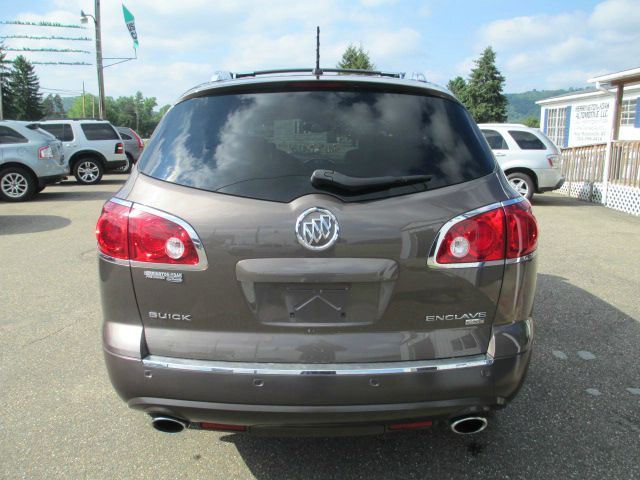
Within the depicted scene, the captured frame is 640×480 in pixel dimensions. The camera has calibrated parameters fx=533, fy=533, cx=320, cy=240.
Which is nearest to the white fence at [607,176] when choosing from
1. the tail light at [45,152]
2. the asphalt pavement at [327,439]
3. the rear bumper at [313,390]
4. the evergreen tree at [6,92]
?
the asphalt pavement at [327,439]

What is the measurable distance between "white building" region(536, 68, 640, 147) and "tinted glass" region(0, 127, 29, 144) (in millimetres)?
17253

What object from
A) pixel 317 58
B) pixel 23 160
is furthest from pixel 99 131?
pixel 317 58

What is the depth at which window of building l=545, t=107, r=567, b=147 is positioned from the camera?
27344mm

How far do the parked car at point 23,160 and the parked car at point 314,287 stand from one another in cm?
1155

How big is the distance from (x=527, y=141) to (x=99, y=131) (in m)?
12.4

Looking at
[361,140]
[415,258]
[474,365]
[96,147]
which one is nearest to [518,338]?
[474,365]

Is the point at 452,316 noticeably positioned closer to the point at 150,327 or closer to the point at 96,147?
the point at 150,327

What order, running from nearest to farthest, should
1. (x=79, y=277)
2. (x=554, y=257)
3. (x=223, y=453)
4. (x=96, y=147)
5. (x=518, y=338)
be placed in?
(x=518, y=338) < (x=223, y=453) < (x=79, y=277) < (x=554, y=257) < (x=96, y=147)

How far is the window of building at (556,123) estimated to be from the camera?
27344 millimetres

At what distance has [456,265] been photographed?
211cm

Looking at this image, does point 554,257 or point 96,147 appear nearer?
point 554,257

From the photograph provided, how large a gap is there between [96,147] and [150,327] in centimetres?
1563

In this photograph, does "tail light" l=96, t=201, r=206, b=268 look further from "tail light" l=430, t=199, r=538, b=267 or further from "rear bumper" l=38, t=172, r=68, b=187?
"rear bumper" l=38, t=172, r=68, b=187

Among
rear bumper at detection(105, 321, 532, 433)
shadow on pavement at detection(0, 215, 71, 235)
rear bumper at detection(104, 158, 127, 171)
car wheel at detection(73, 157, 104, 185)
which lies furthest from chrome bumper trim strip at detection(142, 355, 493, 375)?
car wheel at detection(73, 157, 104, 185)
